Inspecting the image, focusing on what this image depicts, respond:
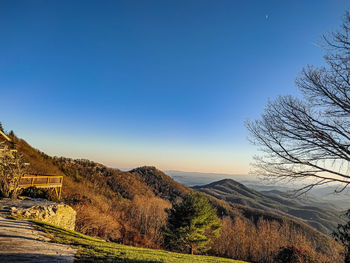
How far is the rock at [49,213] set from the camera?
9982 millimetres

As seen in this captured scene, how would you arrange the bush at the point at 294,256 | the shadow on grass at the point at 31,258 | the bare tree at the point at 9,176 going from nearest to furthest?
the shadow on grass at the point at 31,258, the bare tree at the point at 9,176, the bush at the point at 294,256

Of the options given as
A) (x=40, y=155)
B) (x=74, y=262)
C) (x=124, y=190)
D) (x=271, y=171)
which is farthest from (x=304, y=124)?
(x=124, y=190)

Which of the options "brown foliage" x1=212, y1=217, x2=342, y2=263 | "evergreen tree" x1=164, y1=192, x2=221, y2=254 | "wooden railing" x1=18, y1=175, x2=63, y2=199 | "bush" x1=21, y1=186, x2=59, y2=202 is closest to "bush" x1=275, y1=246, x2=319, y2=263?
"evergreen tree" x1=164, y1=192, x2=221, y2=254

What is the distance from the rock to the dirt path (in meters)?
2.48

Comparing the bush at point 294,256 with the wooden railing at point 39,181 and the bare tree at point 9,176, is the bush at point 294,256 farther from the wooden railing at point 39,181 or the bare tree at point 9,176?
the bare tree at point 9,176

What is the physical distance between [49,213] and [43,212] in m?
0.44

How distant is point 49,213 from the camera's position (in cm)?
1117

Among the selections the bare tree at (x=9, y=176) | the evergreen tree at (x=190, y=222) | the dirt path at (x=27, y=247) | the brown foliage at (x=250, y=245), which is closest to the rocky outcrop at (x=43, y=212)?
the bare tree at (x=9, y=176)

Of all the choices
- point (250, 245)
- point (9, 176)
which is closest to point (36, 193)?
point (9, 176)

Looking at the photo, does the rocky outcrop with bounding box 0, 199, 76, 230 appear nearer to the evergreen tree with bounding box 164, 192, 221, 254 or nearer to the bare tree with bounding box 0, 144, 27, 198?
the bare tree with bounding box 0, 144, 27, 198

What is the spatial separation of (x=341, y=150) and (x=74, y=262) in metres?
8.83

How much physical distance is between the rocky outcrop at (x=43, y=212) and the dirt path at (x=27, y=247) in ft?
8.22

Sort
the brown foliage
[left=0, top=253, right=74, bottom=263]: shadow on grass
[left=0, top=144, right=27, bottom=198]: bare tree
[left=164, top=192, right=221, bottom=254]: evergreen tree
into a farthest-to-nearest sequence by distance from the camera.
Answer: the brown foliage, [left=164, top=192, right=221, bottom=254]: evergreen tree, [left=0, top=144, right=27, bottom=198]: bare tree, [left=0, top=253, right=74, bottom=263]: shadow on grass

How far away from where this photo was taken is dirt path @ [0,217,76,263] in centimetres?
494
